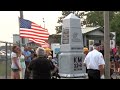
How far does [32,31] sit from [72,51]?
4540 millimetres

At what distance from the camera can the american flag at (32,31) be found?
553 inches

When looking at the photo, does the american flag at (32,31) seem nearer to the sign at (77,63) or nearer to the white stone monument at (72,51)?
the white stone monument at (72,51)

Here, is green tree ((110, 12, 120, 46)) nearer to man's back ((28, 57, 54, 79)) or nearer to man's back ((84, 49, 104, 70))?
man's back ((84, 49, 104, 70))

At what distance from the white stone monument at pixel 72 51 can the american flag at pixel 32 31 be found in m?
3.88

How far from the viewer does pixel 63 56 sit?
10266 millimetres

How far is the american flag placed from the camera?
46.1 ft

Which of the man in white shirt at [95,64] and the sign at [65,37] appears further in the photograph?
the sign at [65,37]

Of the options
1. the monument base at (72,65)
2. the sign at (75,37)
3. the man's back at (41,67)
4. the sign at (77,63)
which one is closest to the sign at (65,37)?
the sign at (75,37)

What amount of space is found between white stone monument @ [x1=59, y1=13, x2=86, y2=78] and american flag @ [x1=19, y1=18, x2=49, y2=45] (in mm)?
3883
